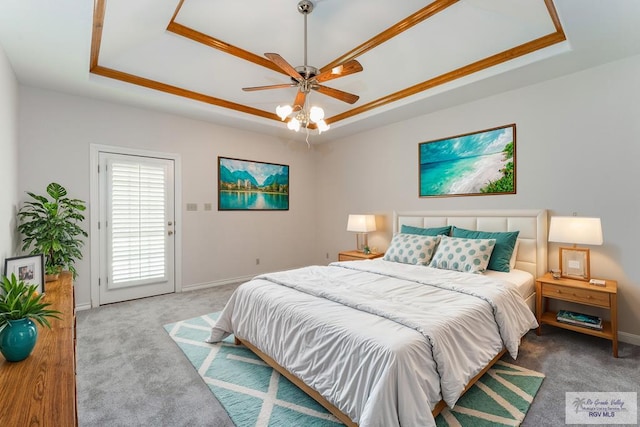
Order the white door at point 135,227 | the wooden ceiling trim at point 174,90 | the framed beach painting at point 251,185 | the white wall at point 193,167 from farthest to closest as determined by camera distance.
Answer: the framed beach painting at point 251,185 → the white door at point 135,227 → the white wall at point 193,167 → the wooden ceiling trim at point 174,90

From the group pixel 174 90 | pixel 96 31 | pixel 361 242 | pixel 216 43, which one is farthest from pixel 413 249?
pixel 96 31

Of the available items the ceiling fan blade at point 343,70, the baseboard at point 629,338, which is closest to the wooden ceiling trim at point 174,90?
the ceiling fan blade at point 343,70

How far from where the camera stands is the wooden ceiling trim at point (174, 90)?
3.32m

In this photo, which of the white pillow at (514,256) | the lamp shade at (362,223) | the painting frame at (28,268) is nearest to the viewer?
the painting frame at (28,268)

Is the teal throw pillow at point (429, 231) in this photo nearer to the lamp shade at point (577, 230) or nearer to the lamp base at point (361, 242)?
the lamp base at point (361, 242)

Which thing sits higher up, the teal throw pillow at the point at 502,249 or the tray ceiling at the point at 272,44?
the tray ceiling at the point at 272,44

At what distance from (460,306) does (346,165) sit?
146 inches

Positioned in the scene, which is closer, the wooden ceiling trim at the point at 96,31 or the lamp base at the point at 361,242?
the wooden ceiling trim at the point at 96,31

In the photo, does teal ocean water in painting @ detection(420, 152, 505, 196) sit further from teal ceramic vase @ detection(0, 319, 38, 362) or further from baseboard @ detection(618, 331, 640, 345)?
teal ceramic vase @ detection(0, 319, 38, 362)

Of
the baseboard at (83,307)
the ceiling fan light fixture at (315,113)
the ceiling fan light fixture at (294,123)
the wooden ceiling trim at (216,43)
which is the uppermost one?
the wooden ceiling trim at (216,43)

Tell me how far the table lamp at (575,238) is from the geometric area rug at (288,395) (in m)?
1.23

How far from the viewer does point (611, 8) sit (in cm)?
208

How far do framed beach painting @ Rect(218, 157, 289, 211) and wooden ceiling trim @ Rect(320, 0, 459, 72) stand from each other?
226 cm

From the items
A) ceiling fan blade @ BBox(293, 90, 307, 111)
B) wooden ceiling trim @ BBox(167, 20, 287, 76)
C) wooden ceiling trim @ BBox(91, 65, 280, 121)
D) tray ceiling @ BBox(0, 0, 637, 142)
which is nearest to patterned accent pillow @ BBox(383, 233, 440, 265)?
tray ceiling @ BBox(0, 0, 637, 142)
